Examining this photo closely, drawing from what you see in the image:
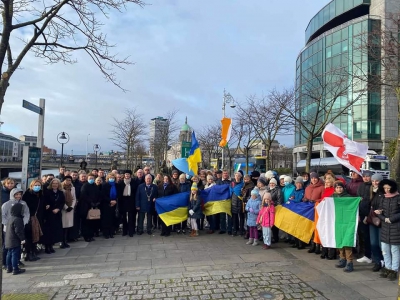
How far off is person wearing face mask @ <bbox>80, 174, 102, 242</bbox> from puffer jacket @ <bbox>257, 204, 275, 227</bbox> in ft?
15.3

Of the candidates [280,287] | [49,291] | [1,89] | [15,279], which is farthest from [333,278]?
[1,89]

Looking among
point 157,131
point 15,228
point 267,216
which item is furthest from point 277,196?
point 157,131

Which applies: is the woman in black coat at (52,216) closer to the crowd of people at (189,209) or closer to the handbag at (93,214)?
the crowd of people at (189,209)

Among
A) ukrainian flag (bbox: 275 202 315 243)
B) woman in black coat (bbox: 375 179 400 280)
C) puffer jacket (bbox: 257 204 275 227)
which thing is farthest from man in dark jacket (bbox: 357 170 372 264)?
puffer jacket (bbox: 257 204 275 227)

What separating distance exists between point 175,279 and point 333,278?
9.93 ft

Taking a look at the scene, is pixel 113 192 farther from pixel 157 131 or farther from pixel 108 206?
pixel 157 131

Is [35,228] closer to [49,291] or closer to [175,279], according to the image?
[49,291]

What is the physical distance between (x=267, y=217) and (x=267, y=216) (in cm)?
3

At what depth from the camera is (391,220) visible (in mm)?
5723

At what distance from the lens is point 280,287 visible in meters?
5.40

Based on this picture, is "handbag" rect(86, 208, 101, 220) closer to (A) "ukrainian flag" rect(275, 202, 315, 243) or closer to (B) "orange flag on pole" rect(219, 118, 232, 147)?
(A) "ukrainian flag" rect(275, 202, 315, 243)

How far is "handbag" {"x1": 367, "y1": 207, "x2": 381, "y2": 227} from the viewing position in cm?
→ 616

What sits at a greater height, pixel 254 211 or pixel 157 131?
pixel 157 131

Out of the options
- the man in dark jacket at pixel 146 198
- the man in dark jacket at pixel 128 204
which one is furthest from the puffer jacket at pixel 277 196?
the man in dark jacket at pixel 128 204
